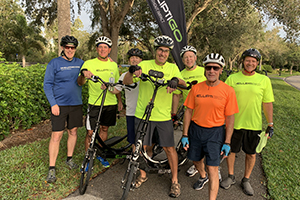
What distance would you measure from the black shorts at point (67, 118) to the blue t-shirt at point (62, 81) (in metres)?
0.10

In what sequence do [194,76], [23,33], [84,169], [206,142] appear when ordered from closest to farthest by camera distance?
[206,142]
[84,169]
[194,76]
[23,33]

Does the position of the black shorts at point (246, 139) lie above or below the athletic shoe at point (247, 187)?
above

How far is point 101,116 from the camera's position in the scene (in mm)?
4230

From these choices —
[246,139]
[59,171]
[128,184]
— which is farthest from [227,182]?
[59,171]

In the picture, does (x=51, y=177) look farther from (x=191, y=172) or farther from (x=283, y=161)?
(x=283, y=161)

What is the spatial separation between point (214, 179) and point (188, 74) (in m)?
2.30

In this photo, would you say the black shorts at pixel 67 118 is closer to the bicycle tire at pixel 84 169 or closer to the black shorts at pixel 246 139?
the bicycle tire at pixel 84 169

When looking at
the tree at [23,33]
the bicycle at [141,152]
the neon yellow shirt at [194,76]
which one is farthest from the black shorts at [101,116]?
Answer: the tree at [23,33]

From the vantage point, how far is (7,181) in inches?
142

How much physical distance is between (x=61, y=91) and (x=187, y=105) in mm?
2302

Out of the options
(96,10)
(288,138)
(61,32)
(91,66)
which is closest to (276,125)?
(288,138)

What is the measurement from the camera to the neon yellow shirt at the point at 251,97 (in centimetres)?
358

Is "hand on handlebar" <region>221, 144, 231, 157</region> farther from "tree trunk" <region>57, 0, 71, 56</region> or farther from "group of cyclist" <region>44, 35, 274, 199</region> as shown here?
"tree trunk" <region>57, 0, 71, 56</region>

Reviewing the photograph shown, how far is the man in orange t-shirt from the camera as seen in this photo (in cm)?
303
